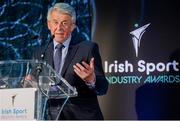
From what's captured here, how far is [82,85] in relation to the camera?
11.5 feet

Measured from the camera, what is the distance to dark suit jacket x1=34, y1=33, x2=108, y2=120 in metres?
3.37

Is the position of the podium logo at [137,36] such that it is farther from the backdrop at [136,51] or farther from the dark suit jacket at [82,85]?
the dark suit jacket at [82,85]

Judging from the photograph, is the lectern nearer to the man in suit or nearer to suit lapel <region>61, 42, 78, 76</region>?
the man in suit

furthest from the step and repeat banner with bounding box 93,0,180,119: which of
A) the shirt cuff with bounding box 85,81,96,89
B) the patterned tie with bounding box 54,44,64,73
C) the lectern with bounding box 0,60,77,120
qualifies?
the lectern with bounding box 0,60,77,120

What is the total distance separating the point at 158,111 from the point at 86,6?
1212 millimetres

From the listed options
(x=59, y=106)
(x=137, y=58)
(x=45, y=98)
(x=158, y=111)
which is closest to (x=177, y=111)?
(x=158, y=111)

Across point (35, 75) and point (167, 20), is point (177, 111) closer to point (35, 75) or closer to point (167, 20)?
point (167, 20)

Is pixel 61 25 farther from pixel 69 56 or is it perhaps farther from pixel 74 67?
pixel 74 67

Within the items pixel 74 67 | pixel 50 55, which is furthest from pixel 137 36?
pixel 74 67

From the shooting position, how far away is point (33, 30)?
441 cm

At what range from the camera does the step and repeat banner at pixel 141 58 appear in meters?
3.93

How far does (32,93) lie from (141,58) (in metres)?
1.60

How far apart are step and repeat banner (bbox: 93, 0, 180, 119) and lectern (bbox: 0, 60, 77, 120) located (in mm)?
1255

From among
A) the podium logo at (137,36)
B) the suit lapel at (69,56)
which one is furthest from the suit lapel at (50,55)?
the podium logo at (137,36)
